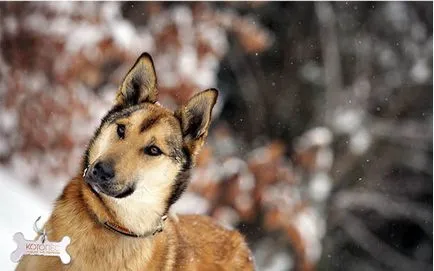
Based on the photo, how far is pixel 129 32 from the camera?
4699 mm

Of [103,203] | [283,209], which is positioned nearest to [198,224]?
[103,203]

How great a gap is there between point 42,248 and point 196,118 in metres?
0.75

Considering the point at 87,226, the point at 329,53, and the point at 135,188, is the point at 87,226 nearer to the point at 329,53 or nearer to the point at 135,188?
the point at 135,188

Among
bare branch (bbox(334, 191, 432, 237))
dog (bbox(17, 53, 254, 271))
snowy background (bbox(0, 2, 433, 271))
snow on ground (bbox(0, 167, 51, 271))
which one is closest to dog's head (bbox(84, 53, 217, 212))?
dog (bbox(17, 53, 254, 271))

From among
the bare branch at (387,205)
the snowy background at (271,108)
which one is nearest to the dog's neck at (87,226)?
the snowy background at (271,108)

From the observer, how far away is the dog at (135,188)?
2.52 meters

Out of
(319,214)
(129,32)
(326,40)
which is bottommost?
(319,214)

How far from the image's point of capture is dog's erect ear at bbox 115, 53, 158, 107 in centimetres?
262

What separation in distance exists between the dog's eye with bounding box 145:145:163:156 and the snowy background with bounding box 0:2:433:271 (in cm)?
164

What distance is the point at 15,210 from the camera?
3869 millimetres

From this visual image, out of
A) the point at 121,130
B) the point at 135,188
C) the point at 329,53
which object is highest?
the point at 121,130

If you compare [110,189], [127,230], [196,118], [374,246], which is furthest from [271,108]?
[110,189]

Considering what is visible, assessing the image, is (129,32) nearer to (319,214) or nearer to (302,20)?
(302,20)

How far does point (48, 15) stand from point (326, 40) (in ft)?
6.62
